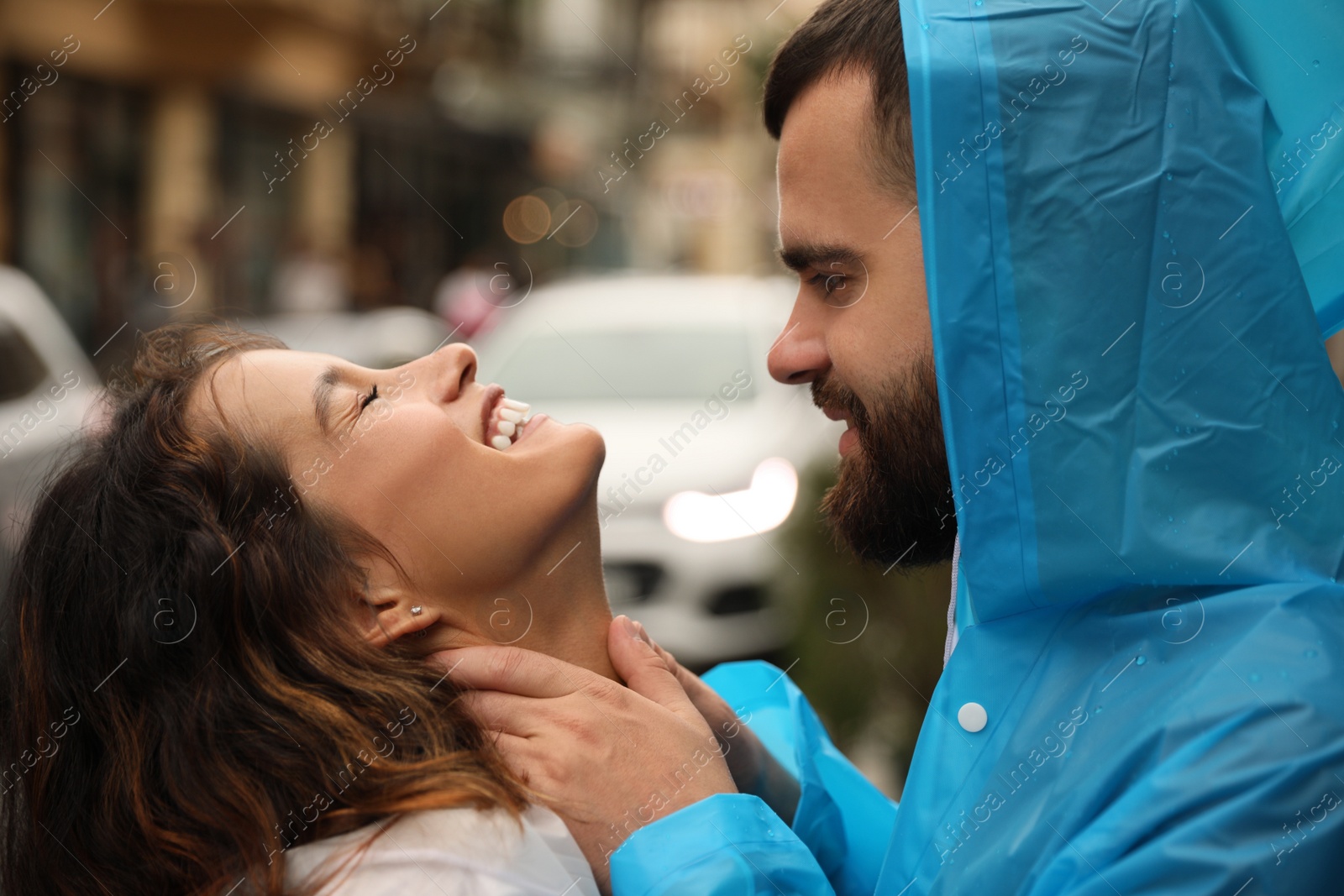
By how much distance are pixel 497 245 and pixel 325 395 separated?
26439 mm

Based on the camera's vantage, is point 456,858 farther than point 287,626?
No

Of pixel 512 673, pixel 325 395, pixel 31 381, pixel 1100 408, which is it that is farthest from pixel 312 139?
pixel 1100 408

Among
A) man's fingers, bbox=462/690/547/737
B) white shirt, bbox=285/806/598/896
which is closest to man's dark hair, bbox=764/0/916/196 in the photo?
man's fingers, bbox=462/690/547/737

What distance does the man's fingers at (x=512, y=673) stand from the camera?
5.99 ft

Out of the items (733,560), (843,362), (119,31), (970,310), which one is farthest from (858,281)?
(119,31)

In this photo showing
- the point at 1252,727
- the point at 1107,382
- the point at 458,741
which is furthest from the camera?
the point at 458,741

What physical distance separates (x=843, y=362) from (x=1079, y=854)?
0.86 m

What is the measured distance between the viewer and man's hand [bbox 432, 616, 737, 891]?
5.51 feet

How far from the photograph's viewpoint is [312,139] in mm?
19125

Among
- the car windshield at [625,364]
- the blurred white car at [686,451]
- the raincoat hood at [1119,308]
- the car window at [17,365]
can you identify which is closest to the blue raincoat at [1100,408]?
the raincoat hood at [1119,308]

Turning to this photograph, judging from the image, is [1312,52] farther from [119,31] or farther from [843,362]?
[119,31]

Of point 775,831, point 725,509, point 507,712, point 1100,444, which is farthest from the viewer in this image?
point 725,509

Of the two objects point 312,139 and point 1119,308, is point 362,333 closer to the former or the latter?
point 312,139

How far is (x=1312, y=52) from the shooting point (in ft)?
5.39
